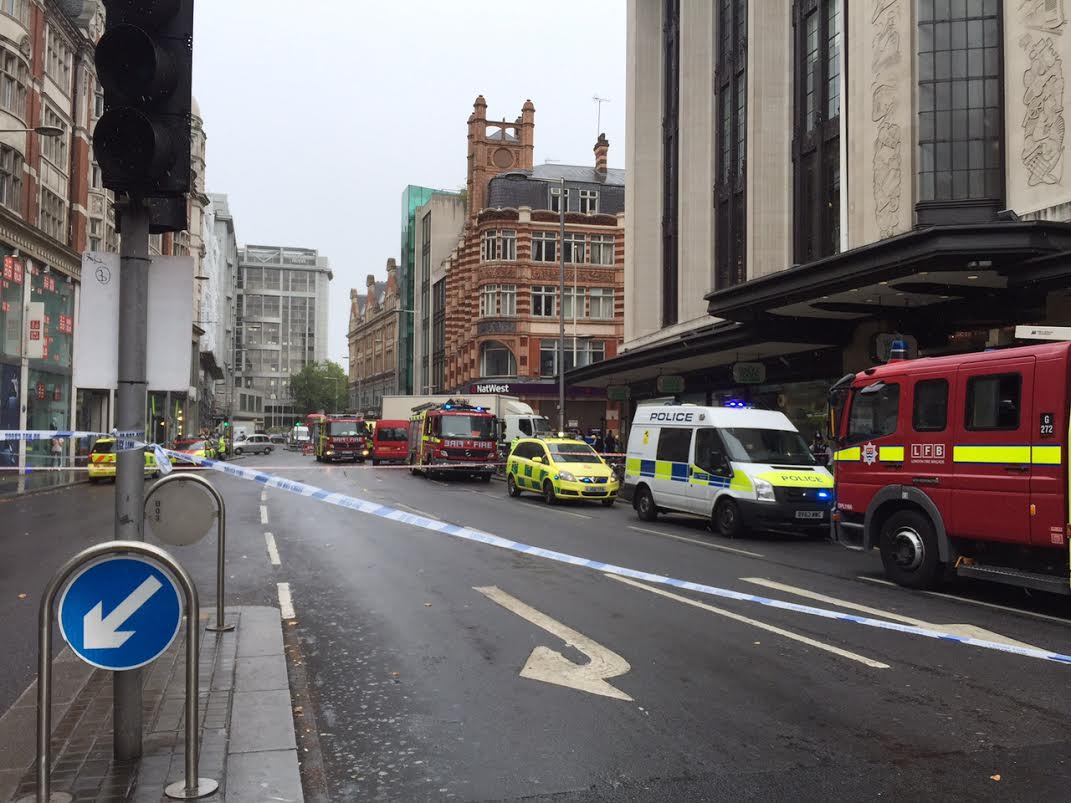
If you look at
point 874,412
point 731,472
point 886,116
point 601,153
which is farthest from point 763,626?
point 601,153

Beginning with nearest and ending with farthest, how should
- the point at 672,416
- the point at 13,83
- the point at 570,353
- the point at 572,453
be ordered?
the point at 672,416, the point at 572,453, the point at 13,83, the point at 570,353

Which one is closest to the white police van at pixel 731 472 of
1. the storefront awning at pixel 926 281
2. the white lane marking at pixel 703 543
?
the white lane marking at pixel 703 543

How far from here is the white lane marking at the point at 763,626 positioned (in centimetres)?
698

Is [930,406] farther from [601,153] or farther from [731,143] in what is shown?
[601,153]

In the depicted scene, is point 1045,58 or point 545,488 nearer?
point 1045,58

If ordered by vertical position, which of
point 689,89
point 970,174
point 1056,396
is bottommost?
point 1056,396

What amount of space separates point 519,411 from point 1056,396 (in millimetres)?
33727

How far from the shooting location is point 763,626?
813 centimetres

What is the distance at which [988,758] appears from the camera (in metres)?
4.90

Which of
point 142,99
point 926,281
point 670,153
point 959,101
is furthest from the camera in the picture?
point 670,153

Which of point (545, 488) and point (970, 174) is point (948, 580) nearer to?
point (970, 174)

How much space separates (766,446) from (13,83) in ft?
105

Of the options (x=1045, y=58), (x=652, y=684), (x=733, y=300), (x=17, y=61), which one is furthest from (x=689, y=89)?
(x=652, y=684)

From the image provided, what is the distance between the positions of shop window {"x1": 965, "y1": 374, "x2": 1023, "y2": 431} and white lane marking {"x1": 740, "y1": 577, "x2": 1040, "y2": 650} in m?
2.38
